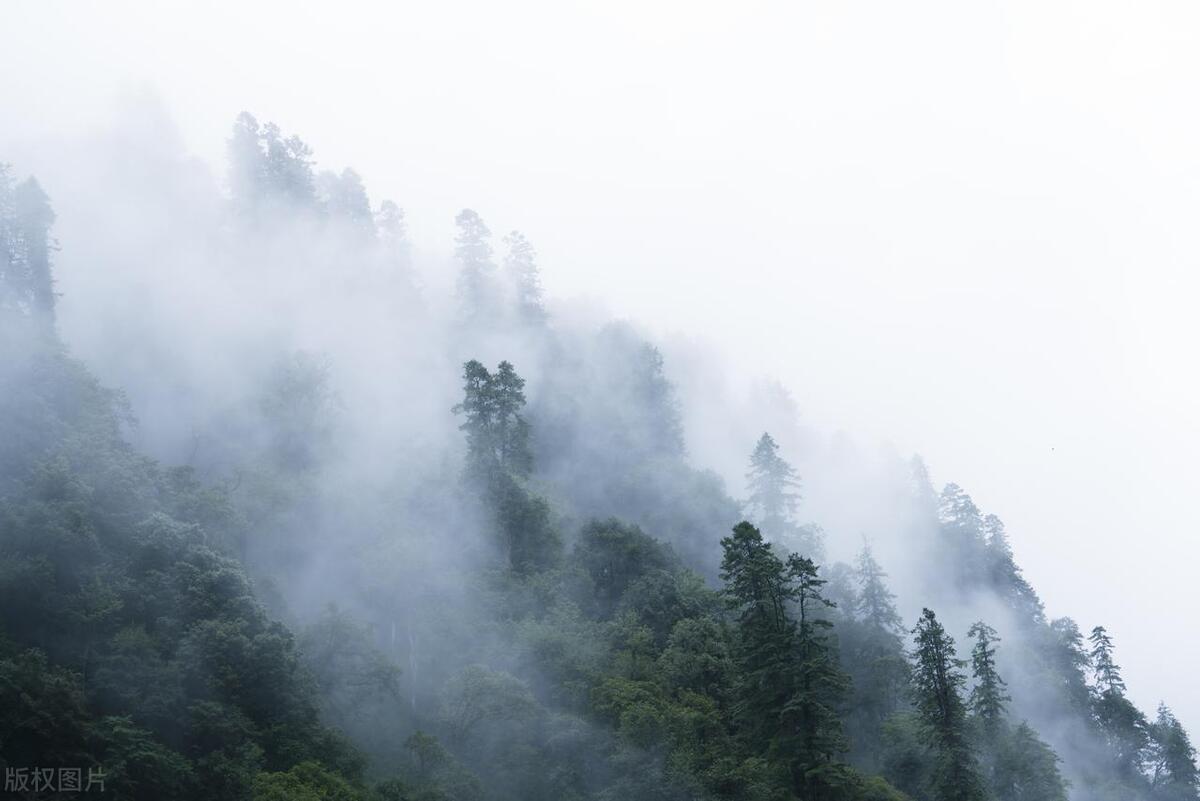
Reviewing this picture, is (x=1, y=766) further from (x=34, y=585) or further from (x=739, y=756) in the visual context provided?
(x=739, y=756)

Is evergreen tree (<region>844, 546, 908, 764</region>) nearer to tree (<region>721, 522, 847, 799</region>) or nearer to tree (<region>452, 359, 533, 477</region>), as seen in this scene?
tree (<region>721, 522, 847, 799</region>)

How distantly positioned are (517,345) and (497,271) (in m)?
12.4

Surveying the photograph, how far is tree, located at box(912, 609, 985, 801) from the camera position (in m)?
51.0

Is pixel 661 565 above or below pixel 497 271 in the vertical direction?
below

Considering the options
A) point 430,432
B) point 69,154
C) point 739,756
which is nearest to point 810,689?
point 739,756

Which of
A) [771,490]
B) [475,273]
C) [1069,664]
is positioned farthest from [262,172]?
[1069,664]

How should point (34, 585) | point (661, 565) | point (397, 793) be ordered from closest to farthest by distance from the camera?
point (34, 585) → point (397, 793) → point (661, 565)

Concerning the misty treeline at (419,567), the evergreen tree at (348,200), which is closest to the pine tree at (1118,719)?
the misty treeline at (419,567)

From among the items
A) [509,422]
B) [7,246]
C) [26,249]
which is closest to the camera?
[7,246]

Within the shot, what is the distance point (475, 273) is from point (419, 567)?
4563 centimetres

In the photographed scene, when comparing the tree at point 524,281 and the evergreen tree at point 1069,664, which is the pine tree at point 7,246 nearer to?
the tree at point 524,281

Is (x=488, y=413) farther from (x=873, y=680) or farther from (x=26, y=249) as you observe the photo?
(x=873, y=680)

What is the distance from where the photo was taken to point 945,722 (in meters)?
52.6

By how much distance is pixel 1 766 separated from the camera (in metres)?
32.7
